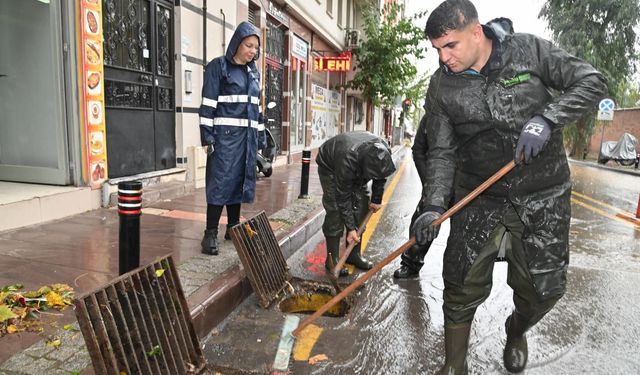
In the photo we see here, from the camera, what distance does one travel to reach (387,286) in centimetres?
400

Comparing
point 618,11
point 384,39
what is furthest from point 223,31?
point 618,11

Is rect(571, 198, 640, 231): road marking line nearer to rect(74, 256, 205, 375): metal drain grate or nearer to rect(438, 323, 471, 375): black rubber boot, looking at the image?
rect(438, 323, 471, 375): black rubber boot

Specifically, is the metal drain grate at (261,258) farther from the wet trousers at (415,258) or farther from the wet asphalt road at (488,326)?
the wet trousers at (415,258)

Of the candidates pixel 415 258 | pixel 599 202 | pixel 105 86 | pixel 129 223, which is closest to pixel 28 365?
pixel 129 223

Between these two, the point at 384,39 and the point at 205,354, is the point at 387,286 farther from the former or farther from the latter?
the point at 384,39

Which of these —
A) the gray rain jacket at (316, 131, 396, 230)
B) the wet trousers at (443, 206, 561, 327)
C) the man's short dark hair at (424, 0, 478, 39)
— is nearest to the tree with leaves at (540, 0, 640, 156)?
the gray rain jacket at (316, 131, 396, 230)

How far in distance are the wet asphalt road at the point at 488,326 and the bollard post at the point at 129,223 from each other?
46.6 inches

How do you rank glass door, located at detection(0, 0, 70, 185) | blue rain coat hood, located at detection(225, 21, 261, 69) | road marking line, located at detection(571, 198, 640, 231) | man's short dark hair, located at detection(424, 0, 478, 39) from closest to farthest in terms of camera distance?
man's short dark hair, located at detection(424, 0, 478, 39), blue rain coat hood, located at detection(225, 21, 261, 69), glass door, located at detection(0, 0, 70, 185), road marking line, located at detection(571, 198, 640, 231)

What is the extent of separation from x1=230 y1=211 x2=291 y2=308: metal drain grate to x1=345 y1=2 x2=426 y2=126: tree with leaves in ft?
49.6

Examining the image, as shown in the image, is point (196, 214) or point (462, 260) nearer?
point (462, 260)

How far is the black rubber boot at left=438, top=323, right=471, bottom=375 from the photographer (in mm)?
2461

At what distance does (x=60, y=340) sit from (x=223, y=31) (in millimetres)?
6533

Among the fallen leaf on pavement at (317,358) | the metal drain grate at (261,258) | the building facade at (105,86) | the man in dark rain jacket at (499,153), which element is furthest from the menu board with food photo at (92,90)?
the man in dark rain jacket at (499,153)

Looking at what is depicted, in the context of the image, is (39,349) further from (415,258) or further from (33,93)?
(33,93)
